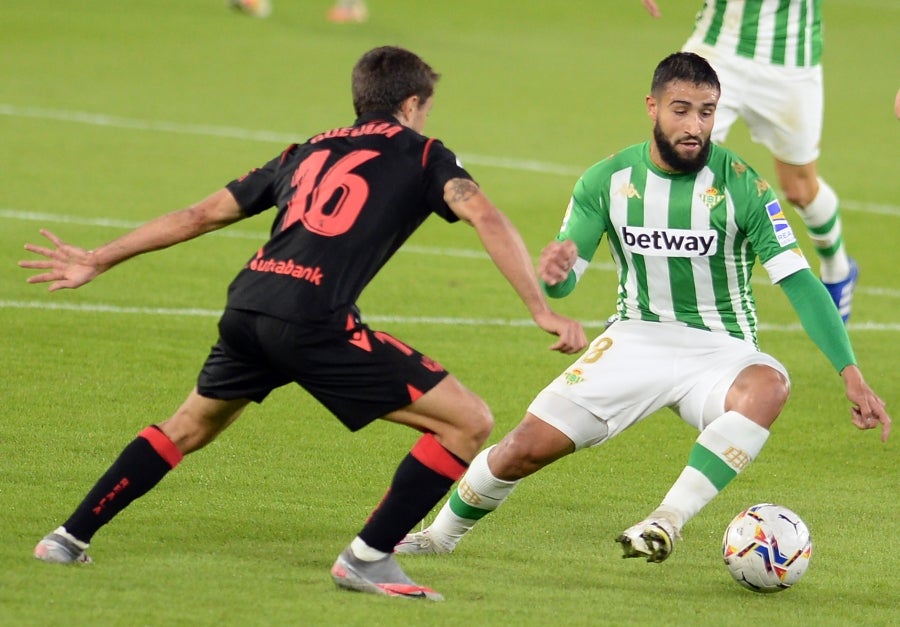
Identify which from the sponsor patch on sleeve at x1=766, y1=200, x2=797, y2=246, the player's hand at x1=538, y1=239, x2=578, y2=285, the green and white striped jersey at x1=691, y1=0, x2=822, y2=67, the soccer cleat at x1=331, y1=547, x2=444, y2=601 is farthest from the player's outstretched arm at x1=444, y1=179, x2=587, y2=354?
the green and white striped jersey at x1=691, y1=0, x2=822, y2=67

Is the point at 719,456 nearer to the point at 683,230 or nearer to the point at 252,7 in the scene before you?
the point at 683,230

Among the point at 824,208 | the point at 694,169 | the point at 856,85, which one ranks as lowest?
the point at 856,85

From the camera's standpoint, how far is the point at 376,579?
5.35 m

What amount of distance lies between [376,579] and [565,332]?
1.09 meters

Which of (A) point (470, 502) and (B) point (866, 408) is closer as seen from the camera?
(B) point (866, 408)

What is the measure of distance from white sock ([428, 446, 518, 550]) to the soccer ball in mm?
875

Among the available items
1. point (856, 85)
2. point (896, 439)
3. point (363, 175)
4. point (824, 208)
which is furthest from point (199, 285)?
point (856, 85)

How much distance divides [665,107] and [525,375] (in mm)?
3264

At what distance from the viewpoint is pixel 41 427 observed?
743 centimetres

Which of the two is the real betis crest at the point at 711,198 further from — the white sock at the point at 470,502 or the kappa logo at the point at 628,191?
the white sock at the point at 470,502

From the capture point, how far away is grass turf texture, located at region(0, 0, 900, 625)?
5.45 m

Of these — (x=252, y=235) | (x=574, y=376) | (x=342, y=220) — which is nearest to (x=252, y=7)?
(x=252, y=235)

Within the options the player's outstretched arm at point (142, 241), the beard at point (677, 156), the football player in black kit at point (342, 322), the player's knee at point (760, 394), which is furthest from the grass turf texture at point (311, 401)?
the beard at point (677, 156)

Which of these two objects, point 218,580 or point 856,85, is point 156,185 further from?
point 856,85
